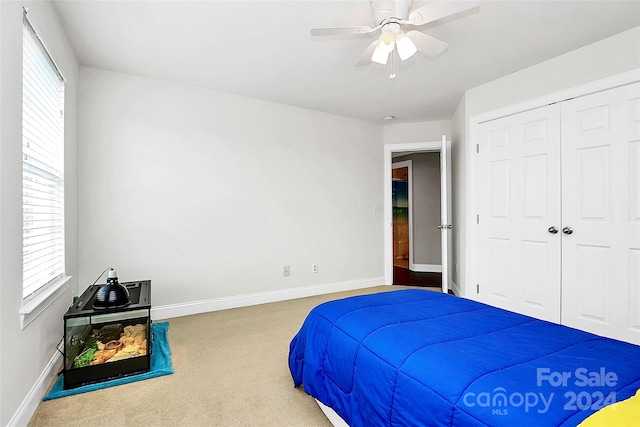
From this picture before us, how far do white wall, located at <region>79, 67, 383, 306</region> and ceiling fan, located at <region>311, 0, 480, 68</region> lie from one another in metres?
1.93

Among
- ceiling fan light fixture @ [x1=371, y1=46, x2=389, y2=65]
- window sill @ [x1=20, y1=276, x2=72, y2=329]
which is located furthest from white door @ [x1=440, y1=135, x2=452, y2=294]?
window sill @ [x1=20, y1=276, x2=72, y2=329]

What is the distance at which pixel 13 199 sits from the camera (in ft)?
5.18

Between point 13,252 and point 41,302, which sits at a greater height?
point 13,252

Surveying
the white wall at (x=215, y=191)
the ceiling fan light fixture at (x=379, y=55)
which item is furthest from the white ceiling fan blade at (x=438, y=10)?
the white wall at (x=215, y=191)

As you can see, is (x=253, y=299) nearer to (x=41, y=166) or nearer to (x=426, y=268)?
(x=41, y=166)

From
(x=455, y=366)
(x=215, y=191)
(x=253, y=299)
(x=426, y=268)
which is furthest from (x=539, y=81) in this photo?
(x=426, y=268)

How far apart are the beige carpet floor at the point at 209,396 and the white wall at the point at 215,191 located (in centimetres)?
91

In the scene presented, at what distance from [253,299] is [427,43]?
3056 millimetres

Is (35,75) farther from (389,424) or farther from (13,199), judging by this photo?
(389,424)

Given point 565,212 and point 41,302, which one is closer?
point 41,302

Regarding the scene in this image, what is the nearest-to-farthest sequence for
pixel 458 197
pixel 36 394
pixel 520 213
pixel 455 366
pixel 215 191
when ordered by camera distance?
1. pixel 455 366
2. pixel 36 394
3. pixel 520 213
4. pixel 215 191
5. pixel 458 197

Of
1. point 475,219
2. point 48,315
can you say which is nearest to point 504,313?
point 475,219

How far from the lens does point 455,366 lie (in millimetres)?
1045

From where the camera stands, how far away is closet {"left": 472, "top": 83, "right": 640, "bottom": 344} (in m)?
2.47
